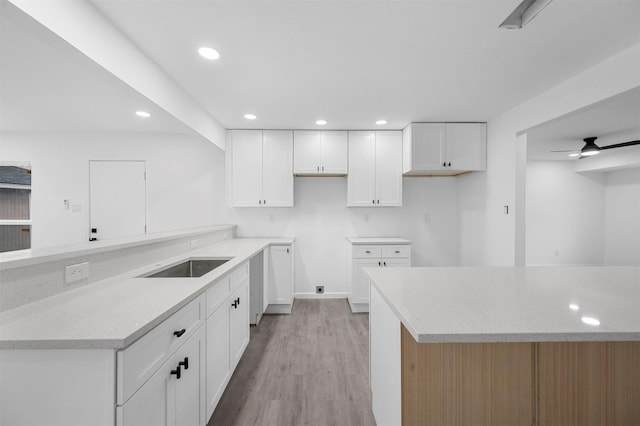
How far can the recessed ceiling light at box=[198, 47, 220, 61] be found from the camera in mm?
1731

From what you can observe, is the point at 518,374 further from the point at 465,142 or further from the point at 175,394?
the point at 465,142

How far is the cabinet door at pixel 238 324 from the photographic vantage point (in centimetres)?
186

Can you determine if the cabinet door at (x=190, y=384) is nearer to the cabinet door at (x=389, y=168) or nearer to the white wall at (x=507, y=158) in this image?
the cabinet door at (x=389, y=168)

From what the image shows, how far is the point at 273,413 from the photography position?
5.28 feet

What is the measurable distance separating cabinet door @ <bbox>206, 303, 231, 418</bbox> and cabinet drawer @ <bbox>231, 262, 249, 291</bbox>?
0.67 feet

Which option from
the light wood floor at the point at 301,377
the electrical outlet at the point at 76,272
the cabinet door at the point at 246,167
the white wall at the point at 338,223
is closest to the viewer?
the electrical outlet at the point at 76,272

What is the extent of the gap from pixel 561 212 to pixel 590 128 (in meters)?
3.06

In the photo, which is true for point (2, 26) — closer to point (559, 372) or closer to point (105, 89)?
point (105, 89)

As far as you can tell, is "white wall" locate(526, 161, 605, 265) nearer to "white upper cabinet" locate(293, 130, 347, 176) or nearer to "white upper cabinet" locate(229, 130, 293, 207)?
"white upper cabinet" locate(293, 130, 347, 176)

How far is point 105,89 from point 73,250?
1.99 m

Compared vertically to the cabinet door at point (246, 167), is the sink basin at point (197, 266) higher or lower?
lower

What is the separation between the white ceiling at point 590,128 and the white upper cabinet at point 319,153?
2.15 meters

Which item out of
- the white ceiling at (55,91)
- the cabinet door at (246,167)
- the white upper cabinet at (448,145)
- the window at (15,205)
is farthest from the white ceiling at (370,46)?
the window at (15,205)

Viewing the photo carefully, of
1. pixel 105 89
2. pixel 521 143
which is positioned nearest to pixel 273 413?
pixel 105 89
